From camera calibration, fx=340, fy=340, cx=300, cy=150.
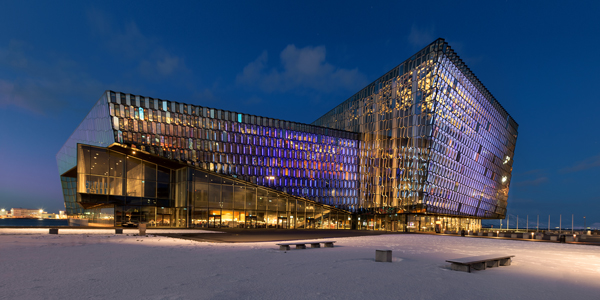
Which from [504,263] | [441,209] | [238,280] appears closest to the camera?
[238,280]

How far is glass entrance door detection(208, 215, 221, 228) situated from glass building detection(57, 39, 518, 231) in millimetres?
142

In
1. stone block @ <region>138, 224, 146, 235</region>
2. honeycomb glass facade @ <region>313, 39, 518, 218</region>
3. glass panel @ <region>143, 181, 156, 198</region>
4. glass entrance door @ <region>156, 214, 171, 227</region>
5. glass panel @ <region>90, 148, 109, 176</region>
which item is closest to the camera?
stone block @ <region>138, 224, 146, 235</region>

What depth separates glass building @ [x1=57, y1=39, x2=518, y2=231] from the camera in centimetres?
4400

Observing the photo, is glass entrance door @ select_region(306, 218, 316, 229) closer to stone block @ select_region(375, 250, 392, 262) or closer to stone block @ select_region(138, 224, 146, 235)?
stone block @ select_region(138, 224, 146, 235)

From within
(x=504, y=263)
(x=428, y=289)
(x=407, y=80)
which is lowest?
(x=504, y=263)

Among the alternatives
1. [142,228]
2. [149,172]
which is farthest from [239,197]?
[142,228]

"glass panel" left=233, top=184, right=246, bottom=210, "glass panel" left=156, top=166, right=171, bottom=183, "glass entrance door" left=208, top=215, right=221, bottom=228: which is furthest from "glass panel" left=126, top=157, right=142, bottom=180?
"glass panel" left=233, top=184, right=246, bottom=210

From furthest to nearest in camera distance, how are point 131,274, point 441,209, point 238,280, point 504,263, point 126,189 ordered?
point 441,209
point 126,189
point 504,263
point 131,274
point 238,280

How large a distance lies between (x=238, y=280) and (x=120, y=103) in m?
38.6

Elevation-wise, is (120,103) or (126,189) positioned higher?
(120,103)

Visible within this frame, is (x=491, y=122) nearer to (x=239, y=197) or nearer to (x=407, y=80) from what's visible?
(x=407, y=80)

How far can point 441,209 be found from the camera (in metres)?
59.4

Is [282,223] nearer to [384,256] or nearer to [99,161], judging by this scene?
[99,161]

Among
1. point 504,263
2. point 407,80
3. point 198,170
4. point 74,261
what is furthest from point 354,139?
point 74,261
